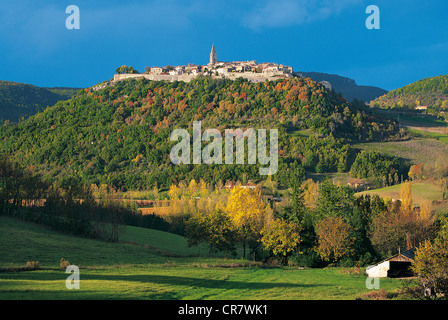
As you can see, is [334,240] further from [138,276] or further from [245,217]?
[138,276]

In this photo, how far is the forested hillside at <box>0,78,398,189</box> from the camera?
392 feet

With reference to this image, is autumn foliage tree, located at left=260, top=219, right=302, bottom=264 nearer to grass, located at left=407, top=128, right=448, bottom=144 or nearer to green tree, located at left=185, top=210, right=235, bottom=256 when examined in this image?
green tree, located at left=185, top=210, right=235, bottom=256

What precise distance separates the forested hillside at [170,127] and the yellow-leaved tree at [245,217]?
1909 inches

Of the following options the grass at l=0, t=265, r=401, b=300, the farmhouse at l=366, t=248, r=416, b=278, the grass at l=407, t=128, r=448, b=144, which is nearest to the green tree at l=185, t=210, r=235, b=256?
the grass at l=0, t=265, r=401, b=300

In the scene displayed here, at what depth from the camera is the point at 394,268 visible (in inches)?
1436

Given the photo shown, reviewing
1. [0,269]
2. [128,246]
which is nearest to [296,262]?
[128,246]

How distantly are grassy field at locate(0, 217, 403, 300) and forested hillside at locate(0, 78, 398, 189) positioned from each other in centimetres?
6770

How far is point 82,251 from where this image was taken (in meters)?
40.8

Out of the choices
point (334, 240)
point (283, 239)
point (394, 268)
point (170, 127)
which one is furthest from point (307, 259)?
point (170, 127)

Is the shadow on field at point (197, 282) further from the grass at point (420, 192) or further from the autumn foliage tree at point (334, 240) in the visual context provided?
the grass at point (420, 192)

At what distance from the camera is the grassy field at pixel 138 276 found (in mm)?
22797

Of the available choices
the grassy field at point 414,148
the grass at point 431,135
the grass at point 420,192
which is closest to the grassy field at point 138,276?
the grass at point 420,192

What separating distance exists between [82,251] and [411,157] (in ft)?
324

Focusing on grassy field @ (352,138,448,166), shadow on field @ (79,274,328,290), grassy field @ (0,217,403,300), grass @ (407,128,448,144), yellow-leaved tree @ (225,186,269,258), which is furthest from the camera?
grass @ (407,128,448,144)
